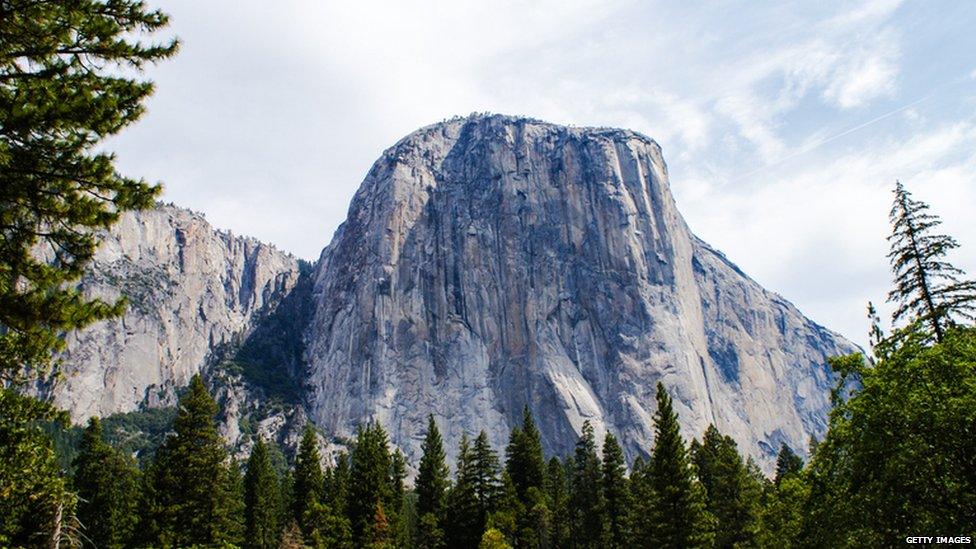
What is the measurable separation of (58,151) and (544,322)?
169 metres

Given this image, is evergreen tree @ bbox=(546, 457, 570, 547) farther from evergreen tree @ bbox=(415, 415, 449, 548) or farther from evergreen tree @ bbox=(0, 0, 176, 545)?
evergreen tree @ bbox=(0, 0, 176, 545)

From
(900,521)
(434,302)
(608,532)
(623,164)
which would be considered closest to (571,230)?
(623,164)

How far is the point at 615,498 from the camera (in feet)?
189

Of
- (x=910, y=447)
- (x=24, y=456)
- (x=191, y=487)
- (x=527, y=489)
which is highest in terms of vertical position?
(x=527, y=489)

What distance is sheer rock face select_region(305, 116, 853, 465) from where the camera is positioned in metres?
168

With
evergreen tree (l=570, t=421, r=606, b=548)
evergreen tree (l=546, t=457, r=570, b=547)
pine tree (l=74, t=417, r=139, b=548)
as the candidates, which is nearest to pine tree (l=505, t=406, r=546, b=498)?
evergreen tree (l=546, t=457, r=570, b=547)

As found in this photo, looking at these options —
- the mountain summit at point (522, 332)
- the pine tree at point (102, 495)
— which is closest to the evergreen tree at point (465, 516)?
the pine tree at point (102, 495)

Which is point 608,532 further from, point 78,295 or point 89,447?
point 78,295

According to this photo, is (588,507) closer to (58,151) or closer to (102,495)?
(102,495)

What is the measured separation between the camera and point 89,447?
168 ft

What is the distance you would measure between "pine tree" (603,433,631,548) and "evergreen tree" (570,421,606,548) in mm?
926

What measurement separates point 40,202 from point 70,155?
0.96 metres

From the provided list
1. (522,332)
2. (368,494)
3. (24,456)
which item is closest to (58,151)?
(24,456)

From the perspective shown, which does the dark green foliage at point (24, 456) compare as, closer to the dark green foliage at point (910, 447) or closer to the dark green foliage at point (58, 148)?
the dark green foliage at point (58, 148)
